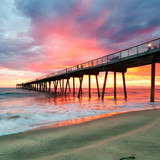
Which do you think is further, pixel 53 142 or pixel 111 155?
pixel 53 142

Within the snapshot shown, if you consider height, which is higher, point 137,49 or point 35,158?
point 137,49

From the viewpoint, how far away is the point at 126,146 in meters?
2.88

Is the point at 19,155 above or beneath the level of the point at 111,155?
beneath

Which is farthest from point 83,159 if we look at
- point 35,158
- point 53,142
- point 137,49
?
point 137,49

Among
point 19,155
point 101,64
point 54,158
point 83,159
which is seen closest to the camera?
point 83,159

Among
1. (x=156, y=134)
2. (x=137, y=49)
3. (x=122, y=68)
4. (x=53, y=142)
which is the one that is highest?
(x=137, y=49)

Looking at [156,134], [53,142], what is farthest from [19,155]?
[156,134]

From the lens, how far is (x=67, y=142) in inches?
141

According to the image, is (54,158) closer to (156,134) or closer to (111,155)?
(111,155)

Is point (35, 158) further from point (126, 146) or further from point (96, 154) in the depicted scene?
point (126, 146)

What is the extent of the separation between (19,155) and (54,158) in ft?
3.28

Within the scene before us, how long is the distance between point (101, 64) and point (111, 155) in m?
16.1

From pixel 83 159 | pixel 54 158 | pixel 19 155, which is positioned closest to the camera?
pixel 83 159

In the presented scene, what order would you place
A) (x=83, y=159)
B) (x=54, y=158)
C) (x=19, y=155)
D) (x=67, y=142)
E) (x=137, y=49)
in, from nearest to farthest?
(x=83, y=159)
(x=54, y=158)
(x=19, y=155)
(x=67, y=142)
(x=137, y=49)
